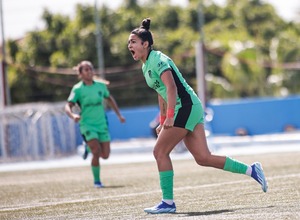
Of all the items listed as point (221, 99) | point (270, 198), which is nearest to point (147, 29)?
point (270, 198)

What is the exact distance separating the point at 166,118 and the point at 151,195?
8.55 feet

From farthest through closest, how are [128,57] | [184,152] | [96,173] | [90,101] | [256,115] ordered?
[128,57]
[256,115]
[184,152]
[90,101]
[96,173]

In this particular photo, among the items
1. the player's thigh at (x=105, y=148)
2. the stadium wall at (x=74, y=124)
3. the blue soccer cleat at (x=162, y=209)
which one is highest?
the player's thigh at (x=105, y=148)

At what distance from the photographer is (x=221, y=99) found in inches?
1826

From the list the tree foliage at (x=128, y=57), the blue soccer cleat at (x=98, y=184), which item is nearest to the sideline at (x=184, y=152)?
the blue soccer cleat at (x=98, y=184)

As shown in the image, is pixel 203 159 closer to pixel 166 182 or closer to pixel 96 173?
pixel 166 182

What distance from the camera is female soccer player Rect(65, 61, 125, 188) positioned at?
1466 cm

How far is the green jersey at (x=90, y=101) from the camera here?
48.6 ft

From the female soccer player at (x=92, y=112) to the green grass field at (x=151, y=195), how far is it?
0.62 meters

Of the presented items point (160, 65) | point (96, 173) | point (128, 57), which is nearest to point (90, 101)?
point (96, 173)

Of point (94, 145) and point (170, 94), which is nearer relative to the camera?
point (170, 94)

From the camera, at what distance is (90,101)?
584 inches

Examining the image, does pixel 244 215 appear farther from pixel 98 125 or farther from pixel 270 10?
pixel 270 10

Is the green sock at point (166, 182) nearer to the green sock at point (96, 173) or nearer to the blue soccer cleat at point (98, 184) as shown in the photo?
the blue soccer cleat at point (98, 184)
